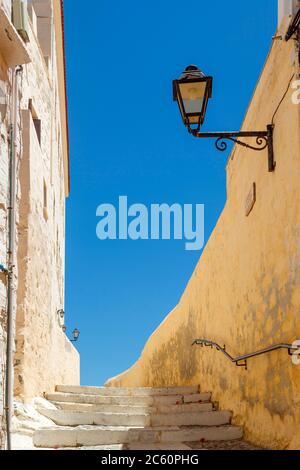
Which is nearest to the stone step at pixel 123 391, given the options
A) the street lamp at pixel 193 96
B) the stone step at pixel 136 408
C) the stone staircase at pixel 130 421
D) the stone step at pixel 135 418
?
the stone staircase at pixel 130 421

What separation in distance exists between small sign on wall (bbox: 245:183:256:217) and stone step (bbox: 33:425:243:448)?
6.77 feet

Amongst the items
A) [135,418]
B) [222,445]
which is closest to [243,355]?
[222,445]

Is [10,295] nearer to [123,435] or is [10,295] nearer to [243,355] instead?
[123,435]

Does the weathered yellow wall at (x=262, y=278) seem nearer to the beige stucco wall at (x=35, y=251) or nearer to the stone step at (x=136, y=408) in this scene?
the stone step at (x=136, y=408)

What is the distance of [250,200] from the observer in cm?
561

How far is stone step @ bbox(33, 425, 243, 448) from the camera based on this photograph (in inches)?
206

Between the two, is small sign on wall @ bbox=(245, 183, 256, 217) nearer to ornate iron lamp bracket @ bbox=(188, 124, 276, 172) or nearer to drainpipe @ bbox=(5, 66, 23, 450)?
ornate iron lamp bracket @ bbox=(188, 124, 276, 172)

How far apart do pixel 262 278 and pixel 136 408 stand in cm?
227

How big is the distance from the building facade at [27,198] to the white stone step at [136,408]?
39 cm

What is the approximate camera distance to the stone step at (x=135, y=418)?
590cm

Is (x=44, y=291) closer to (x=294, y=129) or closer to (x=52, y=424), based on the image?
(x=52, y=424)

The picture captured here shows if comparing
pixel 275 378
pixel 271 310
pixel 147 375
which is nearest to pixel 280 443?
pixel 275 378

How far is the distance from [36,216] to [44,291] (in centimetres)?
119

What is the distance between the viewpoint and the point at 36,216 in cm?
666
